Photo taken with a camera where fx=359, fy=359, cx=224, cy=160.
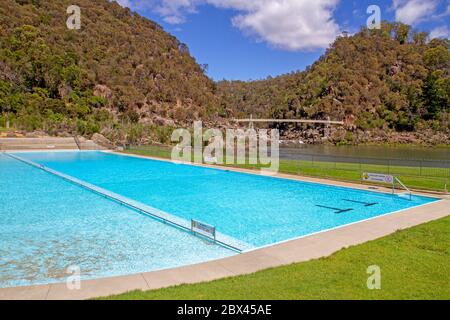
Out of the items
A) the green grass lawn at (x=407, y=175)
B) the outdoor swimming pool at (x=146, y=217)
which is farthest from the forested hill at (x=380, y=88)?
the outdoor swimming pool at (x=146, y=217)

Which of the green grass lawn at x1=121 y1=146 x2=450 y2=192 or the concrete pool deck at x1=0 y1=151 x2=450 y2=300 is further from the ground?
the green grass lawn at x1=121 y1=146 x2=450 y2=192

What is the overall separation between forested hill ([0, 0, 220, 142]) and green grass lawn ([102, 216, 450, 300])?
1726 inches

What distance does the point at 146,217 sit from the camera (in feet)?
34.9

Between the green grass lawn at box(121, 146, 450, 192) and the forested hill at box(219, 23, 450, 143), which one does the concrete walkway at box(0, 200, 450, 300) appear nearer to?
the green grass lawn at box(121, 146, 450, 192)

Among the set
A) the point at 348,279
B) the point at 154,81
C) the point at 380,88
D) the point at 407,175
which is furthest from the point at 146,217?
the point at 380,88

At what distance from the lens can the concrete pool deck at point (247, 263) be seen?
4586 millimetres

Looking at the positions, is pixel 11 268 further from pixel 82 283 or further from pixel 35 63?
pixel 35 63

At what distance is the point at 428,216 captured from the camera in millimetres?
9055

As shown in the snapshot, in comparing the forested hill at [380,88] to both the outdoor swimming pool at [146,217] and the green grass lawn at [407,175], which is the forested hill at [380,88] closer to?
the green grass lawn at [407,175]

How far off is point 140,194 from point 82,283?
9.68m

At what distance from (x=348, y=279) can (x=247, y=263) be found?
1638 mm

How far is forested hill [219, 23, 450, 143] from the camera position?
96688 mm

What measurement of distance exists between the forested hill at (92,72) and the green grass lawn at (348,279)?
144ft

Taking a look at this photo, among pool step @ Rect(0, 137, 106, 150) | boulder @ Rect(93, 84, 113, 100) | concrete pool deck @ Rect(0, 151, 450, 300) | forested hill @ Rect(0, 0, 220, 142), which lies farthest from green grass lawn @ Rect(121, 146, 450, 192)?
boulder @ Rect(93, 84, 113, 100)
